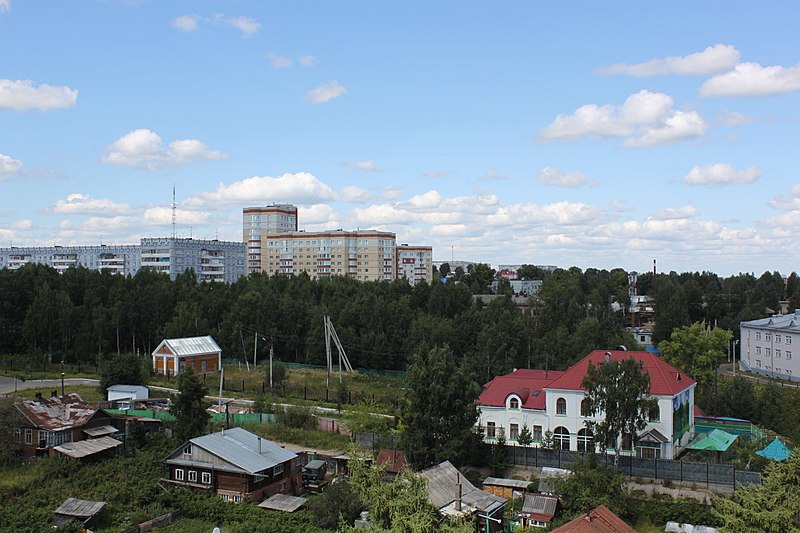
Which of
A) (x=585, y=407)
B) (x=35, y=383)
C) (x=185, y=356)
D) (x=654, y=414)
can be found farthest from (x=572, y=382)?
(x=35, y=383)

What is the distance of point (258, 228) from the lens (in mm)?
95562

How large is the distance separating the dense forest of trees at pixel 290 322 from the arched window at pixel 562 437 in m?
14.6

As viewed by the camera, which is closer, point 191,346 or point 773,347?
point 191,346

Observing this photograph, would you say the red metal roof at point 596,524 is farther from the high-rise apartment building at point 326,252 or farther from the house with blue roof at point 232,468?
the high-rise apartment building at point 326,252

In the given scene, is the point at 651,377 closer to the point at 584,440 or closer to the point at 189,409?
the point at 584,440

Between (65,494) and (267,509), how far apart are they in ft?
21.2

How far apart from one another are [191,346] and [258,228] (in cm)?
5359

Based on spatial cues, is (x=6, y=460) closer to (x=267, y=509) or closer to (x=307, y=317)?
(x=267, y=509)

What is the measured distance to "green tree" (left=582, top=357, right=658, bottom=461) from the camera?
74.3 feet

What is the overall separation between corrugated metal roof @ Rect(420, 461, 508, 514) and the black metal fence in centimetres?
391

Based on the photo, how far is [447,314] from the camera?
56375mm

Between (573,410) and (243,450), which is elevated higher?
(573,410)

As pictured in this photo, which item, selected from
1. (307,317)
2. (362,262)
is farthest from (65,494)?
(362,262)

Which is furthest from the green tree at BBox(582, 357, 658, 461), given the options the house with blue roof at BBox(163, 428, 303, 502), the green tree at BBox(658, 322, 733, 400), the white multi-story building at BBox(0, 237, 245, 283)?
the white multi-story building at BBox(0, 237, 245, 283)
